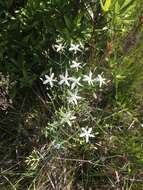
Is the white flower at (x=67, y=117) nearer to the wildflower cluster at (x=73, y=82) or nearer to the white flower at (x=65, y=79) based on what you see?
the wildflower cluster at (x=73, y=82)

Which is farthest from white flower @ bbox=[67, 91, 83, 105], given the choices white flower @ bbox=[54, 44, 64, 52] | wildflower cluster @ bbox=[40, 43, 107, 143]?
white flower @ bbox=[54, 44, 64, 52]

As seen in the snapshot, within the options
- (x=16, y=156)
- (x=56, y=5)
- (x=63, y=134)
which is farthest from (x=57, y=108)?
(x=56, y=5)

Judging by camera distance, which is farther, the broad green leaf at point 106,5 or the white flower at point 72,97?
the white flower at point 72,97

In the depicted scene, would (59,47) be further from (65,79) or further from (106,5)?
(106,5)

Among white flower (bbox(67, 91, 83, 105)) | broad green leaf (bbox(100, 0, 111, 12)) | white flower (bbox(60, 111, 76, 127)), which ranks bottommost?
white flower (bbox(60, 111, 76, 127))

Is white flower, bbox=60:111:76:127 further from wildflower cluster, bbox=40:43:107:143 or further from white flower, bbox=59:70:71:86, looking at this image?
white flower, bbox=59:70:71:86

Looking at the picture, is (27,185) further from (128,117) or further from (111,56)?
(111,56)

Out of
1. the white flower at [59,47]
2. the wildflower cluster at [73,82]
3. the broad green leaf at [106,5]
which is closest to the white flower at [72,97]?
the wildflower cluster at [73,82]

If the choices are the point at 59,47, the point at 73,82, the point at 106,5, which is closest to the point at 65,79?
the point at 73,82
